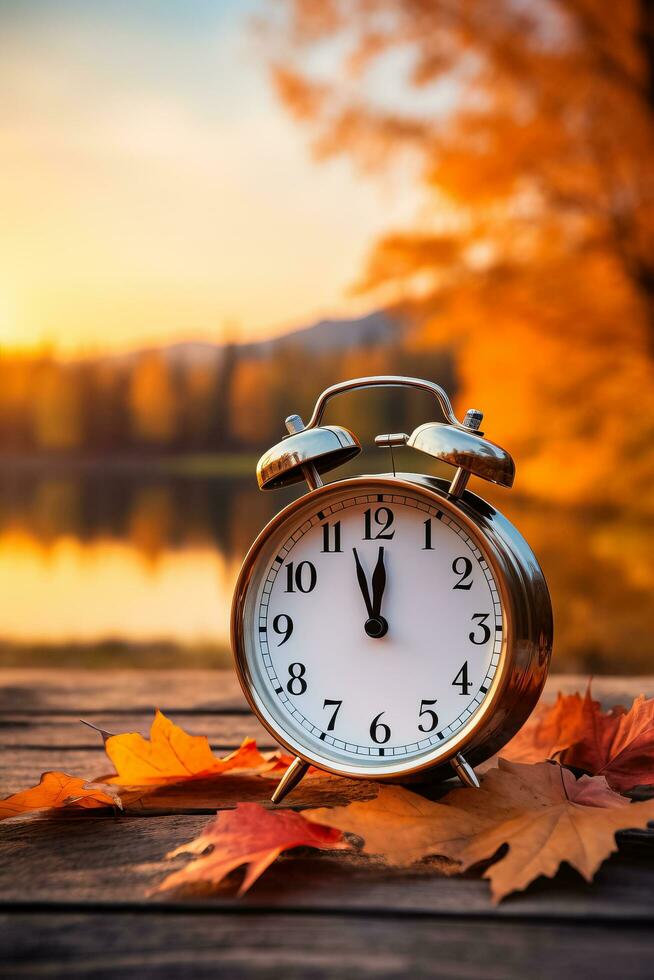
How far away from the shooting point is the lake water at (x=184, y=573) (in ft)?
20.5

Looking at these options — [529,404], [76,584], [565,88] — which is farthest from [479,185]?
[76,584]

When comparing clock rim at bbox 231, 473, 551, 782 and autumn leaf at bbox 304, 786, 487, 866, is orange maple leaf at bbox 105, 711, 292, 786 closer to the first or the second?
clock rim at bbox 231, 473, 551, 782

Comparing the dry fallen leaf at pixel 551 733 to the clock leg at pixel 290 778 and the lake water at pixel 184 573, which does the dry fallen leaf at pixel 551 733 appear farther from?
the lake water at pixel 184 573

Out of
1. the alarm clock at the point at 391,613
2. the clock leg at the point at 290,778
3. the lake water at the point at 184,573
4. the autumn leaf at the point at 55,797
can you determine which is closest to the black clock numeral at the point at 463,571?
the alarm clock at the point at 391,613

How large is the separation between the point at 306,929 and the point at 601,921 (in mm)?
190

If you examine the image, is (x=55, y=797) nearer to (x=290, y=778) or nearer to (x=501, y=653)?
(x=290, y=778)

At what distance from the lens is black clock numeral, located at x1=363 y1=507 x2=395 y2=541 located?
32.9 inches

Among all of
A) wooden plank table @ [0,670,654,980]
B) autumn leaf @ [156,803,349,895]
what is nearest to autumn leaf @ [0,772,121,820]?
wooden plank table @ [0,670,654,980]

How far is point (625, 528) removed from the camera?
1200 centimetres

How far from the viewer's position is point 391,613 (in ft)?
2.70

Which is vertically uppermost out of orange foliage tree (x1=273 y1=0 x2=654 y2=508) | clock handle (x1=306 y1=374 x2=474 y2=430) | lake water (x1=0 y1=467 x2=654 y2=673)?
orange foliage tree (x1=273 y1=0 x2=654 y2=508)

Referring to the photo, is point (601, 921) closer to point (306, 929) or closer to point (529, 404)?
point (306, 929)

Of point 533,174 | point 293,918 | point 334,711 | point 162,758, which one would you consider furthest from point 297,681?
point 533,174

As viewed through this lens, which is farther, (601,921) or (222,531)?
(222,531)
